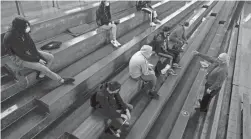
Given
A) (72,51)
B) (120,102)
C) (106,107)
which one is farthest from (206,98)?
(72,51)

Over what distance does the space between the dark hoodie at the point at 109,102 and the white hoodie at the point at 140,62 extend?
1.14m

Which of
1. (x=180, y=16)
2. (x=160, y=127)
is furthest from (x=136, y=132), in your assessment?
(x=180, y=16)

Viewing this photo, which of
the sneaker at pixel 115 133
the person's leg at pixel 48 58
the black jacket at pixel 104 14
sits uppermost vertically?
the black jacket at pixel 104 14

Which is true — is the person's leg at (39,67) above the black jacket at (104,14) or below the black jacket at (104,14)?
below

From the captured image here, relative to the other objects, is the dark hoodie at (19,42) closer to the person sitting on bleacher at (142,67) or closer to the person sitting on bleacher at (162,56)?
the person sitting on bleacher at (142,67)

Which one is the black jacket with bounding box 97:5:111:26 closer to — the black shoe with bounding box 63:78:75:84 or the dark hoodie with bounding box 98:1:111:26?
the dark hoodie with bounding box 98:1:111:26

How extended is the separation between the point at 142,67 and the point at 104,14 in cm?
230

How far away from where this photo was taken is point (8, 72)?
3.51 meters

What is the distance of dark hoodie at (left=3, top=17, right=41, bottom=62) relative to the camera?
3.06 m

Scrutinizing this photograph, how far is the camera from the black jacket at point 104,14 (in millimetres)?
5321

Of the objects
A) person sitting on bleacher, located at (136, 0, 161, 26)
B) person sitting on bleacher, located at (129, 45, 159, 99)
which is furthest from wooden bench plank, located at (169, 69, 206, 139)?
person sitting on bleacher, located at (136, 0, 161, 26)

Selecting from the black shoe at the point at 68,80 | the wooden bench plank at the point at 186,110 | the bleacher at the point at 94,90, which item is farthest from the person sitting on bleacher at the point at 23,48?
the wooden bench plank at the point at 186,110

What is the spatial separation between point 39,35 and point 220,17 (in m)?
10.6

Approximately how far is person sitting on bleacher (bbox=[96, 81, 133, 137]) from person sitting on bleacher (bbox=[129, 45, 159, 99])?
1089 millimetres
